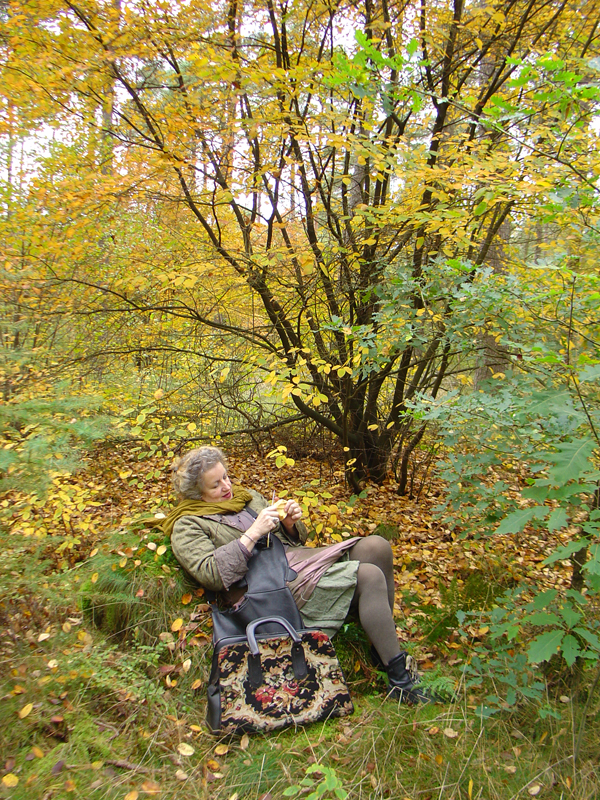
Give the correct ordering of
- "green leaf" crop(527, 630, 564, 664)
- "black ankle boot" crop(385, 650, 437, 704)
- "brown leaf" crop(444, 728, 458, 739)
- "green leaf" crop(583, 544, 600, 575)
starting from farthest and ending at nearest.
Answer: "black ankle boot" crop(385, 650, 437, 704)
"brown leaf" crop(444, 728, 458, 739)
"green leaf" crop(527, 630, 564, 664)
"green leaf" crop(583, 544, 600, 575)

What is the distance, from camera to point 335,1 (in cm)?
387

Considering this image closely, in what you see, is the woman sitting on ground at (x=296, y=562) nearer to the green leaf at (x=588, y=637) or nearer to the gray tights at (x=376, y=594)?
the gray tights at (x=376, y=594)

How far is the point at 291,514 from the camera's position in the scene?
8.75 feet

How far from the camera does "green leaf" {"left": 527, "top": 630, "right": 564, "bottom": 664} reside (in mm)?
1596

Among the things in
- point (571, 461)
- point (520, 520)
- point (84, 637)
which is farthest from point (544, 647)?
point (84, 637)

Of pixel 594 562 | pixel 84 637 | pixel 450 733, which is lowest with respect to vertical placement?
pixel 84 637

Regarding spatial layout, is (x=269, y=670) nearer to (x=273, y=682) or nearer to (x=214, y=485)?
(x=273, y=682)

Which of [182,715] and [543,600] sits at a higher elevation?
[543,600]

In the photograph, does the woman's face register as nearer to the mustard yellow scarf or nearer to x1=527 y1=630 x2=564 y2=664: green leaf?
the mustard yellow scarf

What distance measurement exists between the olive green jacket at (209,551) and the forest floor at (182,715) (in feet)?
0.77

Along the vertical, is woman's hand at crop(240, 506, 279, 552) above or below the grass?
above

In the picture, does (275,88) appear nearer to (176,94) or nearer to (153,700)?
(176,94)

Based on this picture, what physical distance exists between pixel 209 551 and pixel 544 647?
4.95ft

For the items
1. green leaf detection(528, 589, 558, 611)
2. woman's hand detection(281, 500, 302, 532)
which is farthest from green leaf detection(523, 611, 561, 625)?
woman's hand detection(281, 500, 302, 532)
